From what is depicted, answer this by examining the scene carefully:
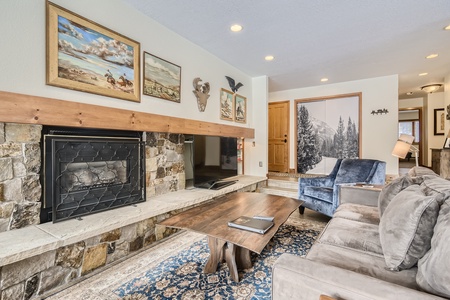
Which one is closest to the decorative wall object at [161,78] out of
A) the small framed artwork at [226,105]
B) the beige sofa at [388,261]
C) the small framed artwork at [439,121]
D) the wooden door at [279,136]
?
the small framed artwork at [226,105]

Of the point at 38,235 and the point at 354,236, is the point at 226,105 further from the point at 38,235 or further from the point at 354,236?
the point at 38,235

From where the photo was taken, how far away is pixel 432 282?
0.85 metres

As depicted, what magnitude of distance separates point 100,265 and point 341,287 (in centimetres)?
193

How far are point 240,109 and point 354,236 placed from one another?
3270 mm

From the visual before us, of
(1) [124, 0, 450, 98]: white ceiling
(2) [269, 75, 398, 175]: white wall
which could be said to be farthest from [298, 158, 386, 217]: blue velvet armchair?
(2) [269, 75, 398, 175]: white wall

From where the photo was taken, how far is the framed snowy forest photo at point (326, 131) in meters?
5.03

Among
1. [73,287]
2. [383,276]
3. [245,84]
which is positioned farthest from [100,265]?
[245,84]

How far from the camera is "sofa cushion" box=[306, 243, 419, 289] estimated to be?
1.05 meters

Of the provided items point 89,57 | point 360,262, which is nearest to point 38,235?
point 89,57

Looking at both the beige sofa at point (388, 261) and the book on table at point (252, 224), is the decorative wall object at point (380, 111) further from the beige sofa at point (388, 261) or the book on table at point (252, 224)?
the book on table at point (252, 224)

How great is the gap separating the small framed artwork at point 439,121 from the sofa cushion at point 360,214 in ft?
19.1

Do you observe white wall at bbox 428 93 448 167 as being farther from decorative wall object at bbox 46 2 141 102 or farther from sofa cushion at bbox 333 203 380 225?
decorative wall object at bbox 46 2 141 102

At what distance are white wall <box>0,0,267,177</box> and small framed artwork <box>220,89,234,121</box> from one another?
0.11m

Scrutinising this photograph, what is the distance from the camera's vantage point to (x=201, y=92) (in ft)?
11.0
